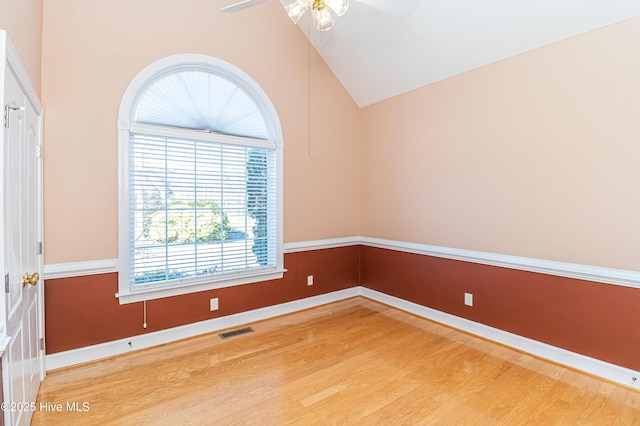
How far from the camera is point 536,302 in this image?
279 centimetres

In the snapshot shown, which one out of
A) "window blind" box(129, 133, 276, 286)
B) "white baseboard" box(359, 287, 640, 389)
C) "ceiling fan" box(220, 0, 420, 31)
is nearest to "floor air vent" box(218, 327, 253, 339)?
"window blind" box(129, 133, 276, 286)

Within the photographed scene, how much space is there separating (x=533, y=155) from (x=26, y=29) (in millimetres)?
3858

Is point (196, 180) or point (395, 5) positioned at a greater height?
point (395, 5)

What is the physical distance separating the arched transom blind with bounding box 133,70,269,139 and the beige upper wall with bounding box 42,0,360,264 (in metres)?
0.21

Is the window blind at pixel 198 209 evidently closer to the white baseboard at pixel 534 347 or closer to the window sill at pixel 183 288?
the window sill at pixel 183 288

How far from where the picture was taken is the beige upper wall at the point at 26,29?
1.69 m

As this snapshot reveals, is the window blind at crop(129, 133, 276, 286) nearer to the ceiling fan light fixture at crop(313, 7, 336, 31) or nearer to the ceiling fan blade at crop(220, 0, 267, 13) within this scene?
the ceiling fan blade at crop(220, 0, 267, 13)

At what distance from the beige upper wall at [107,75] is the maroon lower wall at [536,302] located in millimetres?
1642

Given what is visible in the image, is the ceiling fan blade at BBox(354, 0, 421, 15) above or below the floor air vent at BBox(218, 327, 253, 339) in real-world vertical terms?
above

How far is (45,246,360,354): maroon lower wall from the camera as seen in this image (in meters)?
2.58

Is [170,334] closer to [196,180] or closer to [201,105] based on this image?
[196,180]

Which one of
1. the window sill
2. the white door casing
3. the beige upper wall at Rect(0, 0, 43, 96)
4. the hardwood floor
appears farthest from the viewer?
the window sill

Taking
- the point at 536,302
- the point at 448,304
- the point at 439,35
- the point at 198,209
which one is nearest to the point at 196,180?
the point at 198,209

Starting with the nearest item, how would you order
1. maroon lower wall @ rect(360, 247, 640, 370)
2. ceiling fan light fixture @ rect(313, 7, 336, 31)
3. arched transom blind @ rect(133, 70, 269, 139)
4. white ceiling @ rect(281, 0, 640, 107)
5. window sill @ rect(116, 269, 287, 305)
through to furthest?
ceiling fan light fixture @ rect(313, 7, 336, 31) < maroon lower wall @ rect(360, 247, 640, 370) < white ceiling @ rect(281, 0, 640, 107) < window sill @ rect(116, 269, 287, 305) < arched transom blind @ rect(133, 70, 269, 139)
